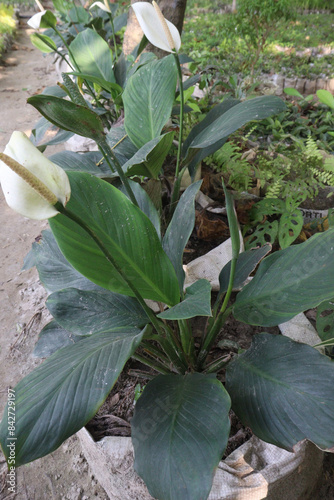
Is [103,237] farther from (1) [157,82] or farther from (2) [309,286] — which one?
(1) [157,82]

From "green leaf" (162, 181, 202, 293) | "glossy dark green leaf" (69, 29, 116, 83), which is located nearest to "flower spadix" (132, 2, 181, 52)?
"green leaf" (162, 181, 202, 293)

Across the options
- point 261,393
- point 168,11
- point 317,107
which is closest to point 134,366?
point 261,393

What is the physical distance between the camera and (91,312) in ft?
2.62

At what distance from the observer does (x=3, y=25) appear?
16.3ft

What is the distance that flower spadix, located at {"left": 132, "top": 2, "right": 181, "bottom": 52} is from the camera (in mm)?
722

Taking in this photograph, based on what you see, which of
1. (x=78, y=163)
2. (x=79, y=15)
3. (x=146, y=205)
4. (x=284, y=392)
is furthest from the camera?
(x=79, y=15)

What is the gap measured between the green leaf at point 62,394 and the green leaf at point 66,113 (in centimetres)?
37

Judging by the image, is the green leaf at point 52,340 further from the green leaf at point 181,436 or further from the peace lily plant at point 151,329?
the green leaf at point 181,436

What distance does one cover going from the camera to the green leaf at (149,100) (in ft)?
3.67

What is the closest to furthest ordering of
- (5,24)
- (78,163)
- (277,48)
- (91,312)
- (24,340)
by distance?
(91,312) → (78,163) → (24,340) → (277,48) → (5,24)

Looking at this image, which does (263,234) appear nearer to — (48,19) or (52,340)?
(52,340)

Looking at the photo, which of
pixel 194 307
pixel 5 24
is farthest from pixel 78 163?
pixel 5 24

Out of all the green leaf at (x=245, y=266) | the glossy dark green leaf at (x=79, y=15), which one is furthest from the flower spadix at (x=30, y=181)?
the glossy dark green leaf at (x=79, y=15)

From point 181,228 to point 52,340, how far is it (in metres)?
0.42
